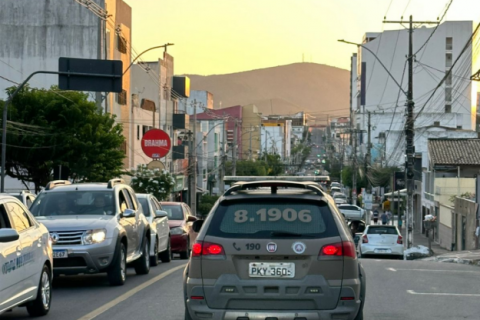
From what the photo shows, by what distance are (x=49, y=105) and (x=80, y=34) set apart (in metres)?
15.4

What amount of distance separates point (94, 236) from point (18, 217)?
A: 3386 mm

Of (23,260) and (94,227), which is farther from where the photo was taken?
(94,227)

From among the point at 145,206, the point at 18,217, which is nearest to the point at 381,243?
the point at 145,206

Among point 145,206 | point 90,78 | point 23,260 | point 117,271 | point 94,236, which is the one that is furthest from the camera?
point 90,78

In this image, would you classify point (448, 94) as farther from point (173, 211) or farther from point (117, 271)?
point (117, 271)

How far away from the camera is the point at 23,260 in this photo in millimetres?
10680

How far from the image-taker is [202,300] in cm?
884

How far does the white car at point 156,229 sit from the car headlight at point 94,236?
4.22 metres

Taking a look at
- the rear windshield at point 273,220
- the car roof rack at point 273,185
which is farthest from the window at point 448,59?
the rear windshield at point 273,220

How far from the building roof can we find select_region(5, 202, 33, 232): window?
4525 centimetres

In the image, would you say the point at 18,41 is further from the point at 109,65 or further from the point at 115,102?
the point at 109,65

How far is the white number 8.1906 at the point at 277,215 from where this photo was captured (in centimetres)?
891

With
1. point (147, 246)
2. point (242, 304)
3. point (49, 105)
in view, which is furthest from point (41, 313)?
point (49, 105)

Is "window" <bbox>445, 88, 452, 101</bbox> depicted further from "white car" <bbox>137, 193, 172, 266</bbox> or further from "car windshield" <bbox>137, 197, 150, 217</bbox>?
"car windshield" <bbox>137, 197, 150, 217</bbox>
